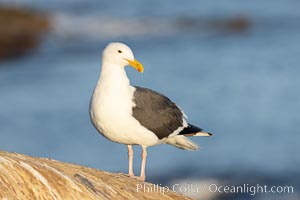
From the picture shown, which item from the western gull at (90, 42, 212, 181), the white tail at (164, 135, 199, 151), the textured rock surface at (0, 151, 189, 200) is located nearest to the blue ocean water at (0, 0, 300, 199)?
the white tail at (164, 135, 199, 151)

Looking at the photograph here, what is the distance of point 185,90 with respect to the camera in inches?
1033

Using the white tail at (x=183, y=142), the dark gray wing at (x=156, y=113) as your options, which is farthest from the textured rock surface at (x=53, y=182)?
the white tail at (x=183, y=142)

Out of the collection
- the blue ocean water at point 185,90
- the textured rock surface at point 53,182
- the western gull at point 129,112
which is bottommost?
the textured rock surface at point 53,182

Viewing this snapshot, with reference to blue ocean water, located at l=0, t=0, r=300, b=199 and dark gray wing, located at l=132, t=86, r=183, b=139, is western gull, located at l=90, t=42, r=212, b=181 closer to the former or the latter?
dark gray wing, located at l=132, t=86, r=183, b=139

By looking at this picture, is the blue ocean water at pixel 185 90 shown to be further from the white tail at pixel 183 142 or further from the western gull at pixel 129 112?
the western gull at pixel 129 112

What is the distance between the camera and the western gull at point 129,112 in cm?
855

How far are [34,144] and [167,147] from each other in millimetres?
3286

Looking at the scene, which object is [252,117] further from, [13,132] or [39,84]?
[39,84]

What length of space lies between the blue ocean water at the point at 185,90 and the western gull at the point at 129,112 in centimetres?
856

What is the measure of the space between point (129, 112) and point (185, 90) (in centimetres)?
1754

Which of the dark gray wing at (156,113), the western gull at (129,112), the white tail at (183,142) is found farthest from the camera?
the white tail at (183,142)

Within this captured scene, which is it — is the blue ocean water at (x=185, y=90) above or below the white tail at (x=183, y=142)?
above

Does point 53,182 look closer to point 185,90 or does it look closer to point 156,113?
point 156,113

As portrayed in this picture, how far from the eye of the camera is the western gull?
8.55 metres
